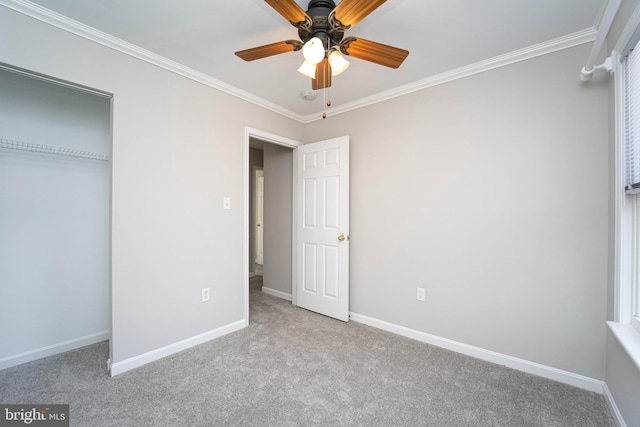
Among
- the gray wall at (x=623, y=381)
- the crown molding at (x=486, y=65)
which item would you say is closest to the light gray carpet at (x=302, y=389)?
the gray wall at (x=623, y=381)

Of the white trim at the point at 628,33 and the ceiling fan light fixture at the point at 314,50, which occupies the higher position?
the white trim at the point at 628,33

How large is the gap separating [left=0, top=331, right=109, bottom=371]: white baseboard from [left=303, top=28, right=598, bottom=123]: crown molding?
11.3ft

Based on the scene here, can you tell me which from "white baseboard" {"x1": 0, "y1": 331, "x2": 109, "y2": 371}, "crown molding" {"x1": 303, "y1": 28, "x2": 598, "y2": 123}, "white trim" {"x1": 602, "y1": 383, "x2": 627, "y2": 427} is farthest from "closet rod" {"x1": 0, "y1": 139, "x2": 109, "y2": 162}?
"white trim" {"x1": 602, "y1": 383, "x2": 627, "y2": 427}

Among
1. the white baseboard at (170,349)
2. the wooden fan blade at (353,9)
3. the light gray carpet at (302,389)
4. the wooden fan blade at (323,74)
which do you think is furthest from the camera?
the white baseboard at (170,349)

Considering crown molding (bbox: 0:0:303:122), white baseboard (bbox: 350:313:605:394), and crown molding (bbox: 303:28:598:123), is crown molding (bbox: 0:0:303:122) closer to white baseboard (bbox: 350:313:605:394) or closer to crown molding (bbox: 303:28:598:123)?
crown molding (bbox: 303:28:598:123)

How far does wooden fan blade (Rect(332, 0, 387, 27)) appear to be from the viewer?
1.21 m

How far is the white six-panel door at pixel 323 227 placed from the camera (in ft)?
9.79

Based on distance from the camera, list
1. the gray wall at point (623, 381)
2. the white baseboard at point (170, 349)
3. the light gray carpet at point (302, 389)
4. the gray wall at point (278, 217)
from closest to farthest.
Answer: the gray wall at point (623, 381) → the light gray carpet at point (302, 389) → the white baseboard at point (170, 349) → the gray wall at point (278, 217)

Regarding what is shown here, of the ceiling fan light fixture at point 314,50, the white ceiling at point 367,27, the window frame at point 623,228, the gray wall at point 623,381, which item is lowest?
the gray wall at point 623,381

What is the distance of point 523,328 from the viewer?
204 centimetres

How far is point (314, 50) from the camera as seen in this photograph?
1.40 metres

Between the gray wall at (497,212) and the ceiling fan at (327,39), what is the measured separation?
1073mm

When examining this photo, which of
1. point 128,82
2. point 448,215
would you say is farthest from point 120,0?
point 448,215

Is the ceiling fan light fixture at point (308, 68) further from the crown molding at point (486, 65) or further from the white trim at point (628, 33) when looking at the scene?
the white trim at point (628, 33)
